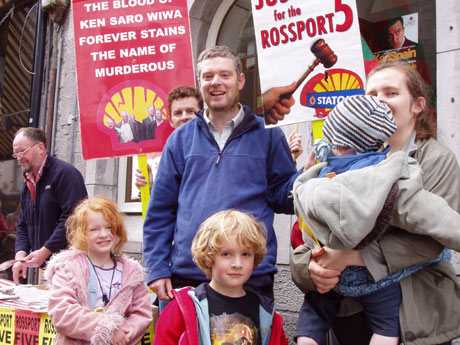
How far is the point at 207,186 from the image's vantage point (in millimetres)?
2654

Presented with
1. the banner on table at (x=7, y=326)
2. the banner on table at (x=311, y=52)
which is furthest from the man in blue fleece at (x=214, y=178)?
the banner on table at (x=7, y=326)

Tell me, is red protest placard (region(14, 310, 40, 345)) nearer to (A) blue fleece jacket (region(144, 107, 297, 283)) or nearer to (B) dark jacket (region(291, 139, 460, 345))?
(A) blue fleece jacket (region(144, 107, 297, 283))

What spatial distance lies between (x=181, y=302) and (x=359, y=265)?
0.76 metres

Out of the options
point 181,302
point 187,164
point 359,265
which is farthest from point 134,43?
point 359,265

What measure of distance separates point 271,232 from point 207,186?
38cm

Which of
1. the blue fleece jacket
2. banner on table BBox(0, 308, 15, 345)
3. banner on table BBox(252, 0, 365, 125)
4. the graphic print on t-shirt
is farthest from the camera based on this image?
banner on table BBox(0, 308, 15, 345)

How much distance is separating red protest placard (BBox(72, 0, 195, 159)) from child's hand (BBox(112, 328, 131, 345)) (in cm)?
121

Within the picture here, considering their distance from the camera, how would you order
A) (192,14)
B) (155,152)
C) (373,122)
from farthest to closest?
(192,14) → (155,152) → (373,122)

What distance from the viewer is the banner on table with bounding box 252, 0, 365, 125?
9.26ft

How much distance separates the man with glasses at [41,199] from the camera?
4191mm

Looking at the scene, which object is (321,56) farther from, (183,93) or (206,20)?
(206,20)

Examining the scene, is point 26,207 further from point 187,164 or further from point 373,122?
point 373,122

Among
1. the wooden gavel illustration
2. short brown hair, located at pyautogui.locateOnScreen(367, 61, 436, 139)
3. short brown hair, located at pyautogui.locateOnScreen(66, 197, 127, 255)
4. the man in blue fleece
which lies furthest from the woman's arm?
short brown hair, located at pyautogui.locateOnScreen(66, 197, 127, 255)

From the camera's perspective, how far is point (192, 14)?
598 centimetres
